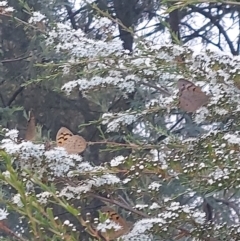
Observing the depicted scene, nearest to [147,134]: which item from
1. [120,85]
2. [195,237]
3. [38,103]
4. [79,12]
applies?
[38,103]

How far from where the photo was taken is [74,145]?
1149 millimetres

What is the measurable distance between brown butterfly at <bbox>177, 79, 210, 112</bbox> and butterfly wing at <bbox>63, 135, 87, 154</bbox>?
0.72ft

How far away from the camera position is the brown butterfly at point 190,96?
1.13 metres

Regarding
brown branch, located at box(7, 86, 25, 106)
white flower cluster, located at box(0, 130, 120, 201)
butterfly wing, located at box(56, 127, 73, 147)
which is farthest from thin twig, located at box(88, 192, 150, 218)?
brown branch, located at box(7, 86, 25, 106)

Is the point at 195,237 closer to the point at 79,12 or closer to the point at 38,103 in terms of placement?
the point at 38,103

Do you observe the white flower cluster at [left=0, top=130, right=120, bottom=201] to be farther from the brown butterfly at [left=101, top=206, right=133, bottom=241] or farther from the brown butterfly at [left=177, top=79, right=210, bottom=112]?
the brown butterfly at [left=177, top=79, right=210, bottom=112]

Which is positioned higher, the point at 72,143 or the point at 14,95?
the point at 72,143

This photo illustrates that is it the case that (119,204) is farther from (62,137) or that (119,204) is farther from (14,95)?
(14,95)

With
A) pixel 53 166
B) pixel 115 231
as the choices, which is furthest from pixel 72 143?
pixel 115 231

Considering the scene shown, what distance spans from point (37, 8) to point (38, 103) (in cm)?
69

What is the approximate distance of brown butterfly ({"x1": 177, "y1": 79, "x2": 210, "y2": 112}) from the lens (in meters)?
1.13

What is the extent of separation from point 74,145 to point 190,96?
0.82 ft

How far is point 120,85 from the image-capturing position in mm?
1310

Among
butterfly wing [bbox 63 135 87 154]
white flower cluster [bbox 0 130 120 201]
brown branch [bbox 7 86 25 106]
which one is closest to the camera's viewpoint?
white flower cluster [bbox 0 130 120 201]
